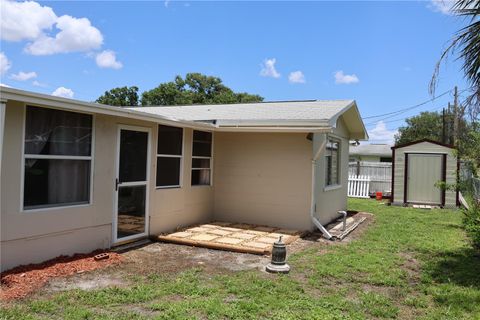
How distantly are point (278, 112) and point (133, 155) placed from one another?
13.0 ft

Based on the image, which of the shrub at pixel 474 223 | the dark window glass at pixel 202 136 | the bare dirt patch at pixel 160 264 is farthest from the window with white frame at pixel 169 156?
the shrub at pixel 474 223

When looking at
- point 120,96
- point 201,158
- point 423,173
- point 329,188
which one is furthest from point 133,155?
point 120,96

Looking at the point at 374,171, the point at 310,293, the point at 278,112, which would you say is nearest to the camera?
the point at 310,293

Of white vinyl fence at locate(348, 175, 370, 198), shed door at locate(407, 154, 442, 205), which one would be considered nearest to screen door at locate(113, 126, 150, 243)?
shed door at locate(407, 154, 442, 205)

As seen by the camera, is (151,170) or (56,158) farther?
(151,170)

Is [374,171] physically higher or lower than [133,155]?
lower

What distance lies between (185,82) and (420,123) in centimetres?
2985

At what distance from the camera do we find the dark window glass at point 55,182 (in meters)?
5.32

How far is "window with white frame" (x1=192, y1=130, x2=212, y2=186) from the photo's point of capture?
9062 millimetres

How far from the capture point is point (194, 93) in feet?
122

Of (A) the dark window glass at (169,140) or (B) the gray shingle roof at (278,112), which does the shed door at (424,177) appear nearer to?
(B) the gray shingle roof at (278,112)

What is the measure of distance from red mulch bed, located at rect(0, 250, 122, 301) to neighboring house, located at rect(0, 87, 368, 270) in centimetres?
16

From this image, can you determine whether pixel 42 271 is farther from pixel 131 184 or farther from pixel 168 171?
pixel 168 171

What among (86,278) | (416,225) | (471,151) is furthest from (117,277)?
(416,225)
